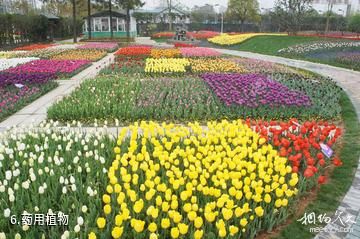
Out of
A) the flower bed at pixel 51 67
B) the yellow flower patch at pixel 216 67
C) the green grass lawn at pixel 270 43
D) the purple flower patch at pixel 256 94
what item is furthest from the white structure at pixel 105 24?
the purple flower patch at pixel 256 94

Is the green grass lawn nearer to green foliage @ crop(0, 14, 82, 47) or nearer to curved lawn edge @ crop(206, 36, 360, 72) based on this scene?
curved lawn edge @ crop(206, 36, 360, 72)

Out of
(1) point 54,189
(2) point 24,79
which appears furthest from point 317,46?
(1) point 54,189

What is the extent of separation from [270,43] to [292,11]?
560cm

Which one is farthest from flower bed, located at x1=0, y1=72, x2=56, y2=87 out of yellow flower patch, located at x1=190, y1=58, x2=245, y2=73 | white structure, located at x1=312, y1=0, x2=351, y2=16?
white structure, located at x1=312, y1=0, x2=351, y2=16

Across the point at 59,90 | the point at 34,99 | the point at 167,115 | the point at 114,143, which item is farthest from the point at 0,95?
the point at 114,143

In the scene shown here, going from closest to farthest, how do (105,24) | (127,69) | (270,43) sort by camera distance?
(127,69) < (270,43) < (105,24)

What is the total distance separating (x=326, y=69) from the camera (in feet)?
55.0

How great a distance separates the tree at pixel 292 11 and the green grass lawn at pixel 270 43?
336 centimetres

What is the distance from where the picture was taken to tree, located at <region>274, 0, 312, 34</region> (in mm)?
31578

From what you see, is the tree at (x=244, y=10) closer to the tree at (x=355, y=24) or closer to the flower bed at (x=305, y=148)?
the tree at (x=355, y=24)

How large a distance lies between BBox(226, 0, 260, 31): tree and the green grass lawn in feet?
83.7

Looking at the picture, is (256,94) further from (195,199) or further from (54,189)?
(54,189)

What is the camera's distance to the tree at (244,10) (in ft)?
185

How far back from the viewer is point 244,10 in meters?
56.9
